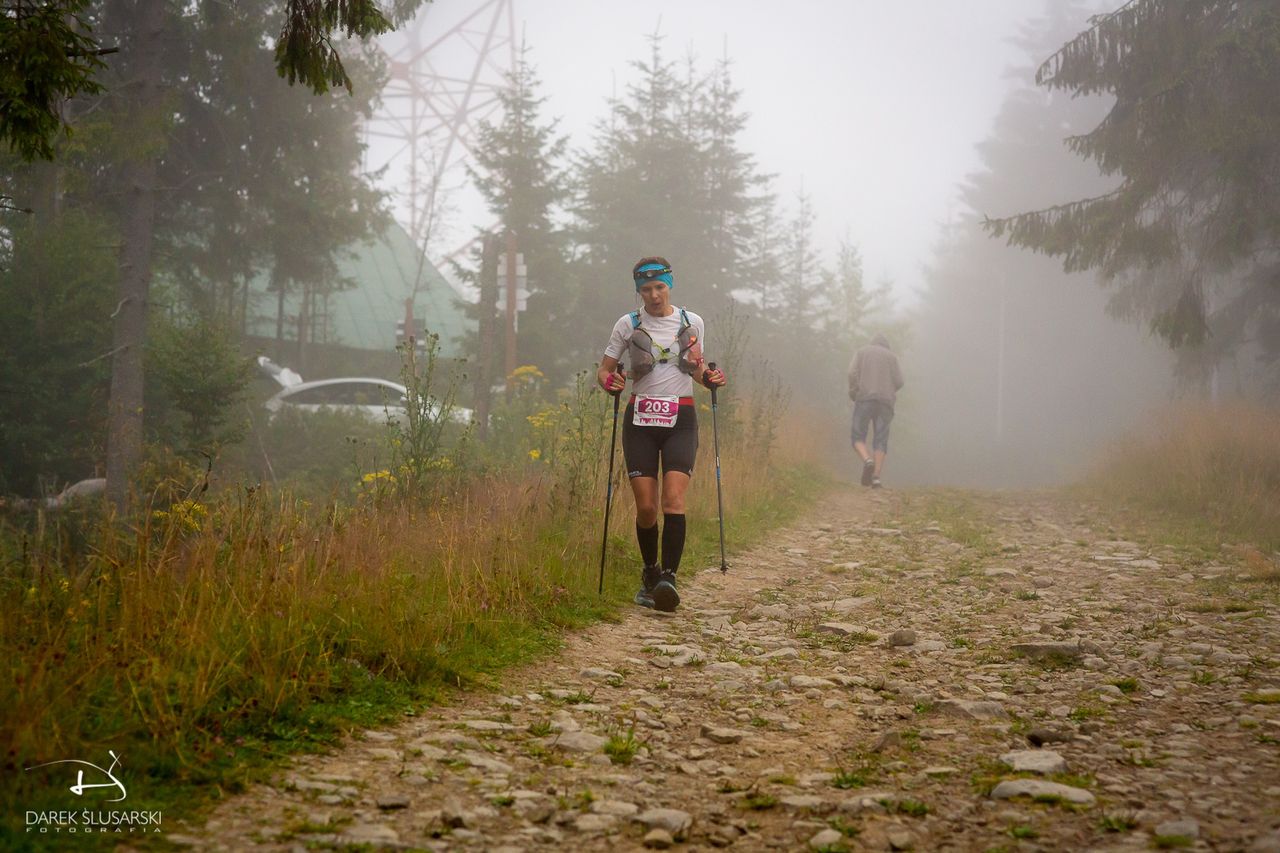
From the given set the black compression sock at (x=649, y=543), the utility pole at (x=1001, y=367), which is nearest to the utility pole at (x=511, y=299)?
the black compression sock at (x=649, y=543)

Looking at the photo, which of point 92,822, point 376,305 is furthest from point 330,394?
point 92,822

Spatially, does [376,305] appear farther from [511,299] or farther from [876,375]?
[876,375]

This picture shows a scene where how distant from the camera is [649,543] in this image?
710 centimetres


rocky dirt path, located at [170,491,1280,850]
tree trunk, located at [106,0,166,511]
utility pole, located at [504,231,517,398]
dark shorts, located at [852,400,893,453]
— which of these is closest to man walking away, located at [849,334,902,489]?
dark shorts, located at [852,400,893,453]

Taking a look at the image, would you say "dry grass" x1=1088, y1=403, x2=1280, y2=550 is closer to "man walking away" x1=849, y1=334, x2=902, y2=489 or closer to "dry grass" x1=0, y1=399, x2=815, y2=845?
"man walking away" x1=849, y1=334, x2=902, y2=489

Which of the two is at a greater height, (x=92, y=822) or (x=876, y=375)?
(x=876, y=375)

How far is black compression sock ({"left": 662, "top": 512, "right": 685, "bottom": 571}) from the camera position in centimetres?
710

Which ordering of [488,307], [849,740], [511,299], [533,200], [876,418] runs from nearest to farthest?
[849,740] < [876,418] < [511,299] < [488,307] < [533,200]

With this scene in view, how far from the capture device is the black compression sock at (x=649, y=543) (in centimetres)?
710

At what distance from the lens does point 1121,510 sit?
13367 millimetres

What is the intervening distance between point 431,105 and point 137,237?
33.8 meters

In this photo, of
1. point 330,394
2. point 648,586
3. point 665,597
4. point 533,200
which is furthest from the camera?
point 533,200

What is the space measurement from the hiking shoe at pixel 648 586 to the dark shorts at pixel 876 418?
11526 mm

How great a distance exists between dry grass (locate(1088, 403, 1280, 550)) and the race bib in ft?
19.0
